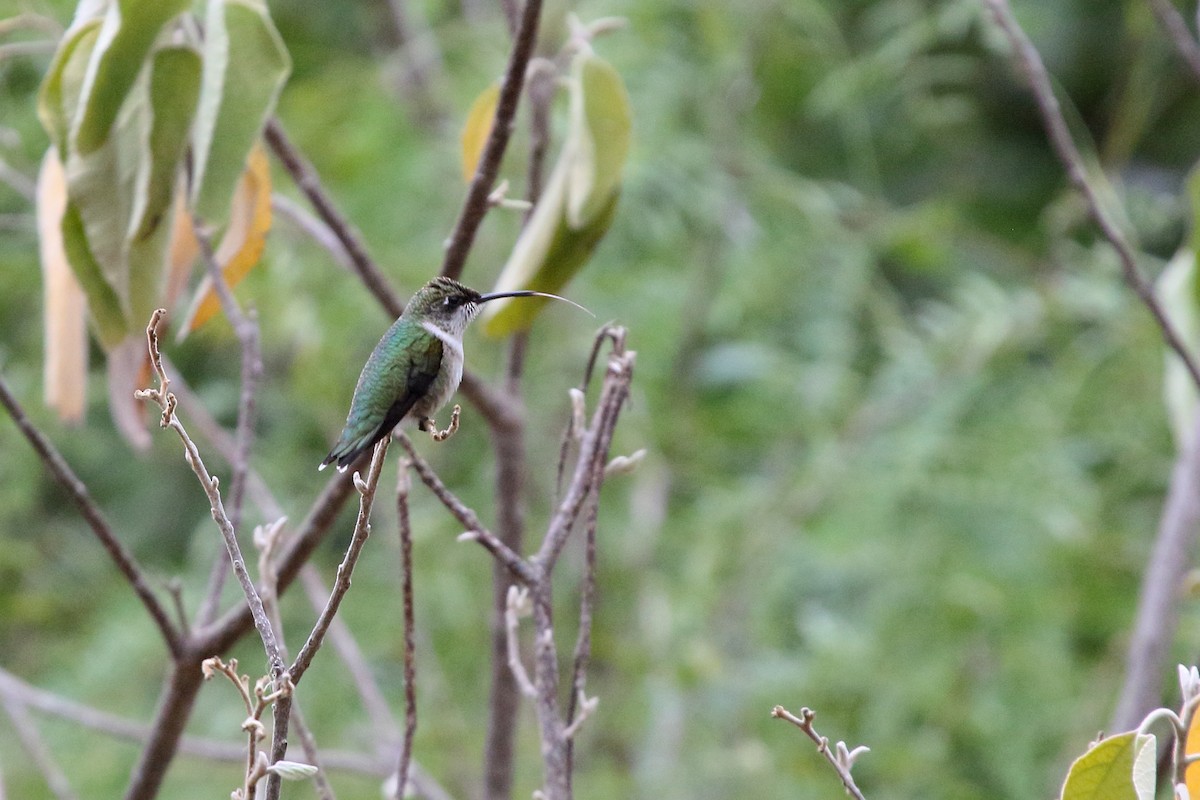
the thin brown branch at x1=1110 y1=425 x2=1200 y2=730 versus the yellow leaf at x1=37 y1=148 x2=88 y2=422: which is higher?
the yellow leaf at x1=37 y1=148 x2=88 y2=422

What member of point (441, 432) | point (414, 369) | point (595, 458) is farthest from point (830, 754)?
point (414, 369)

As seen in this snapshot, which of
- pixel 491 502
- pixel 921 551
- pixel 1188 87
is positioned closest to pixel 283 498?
pixel 491 502

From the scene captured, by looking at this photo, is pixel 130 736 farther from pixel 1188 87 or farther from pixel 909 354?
pixel 1188 87

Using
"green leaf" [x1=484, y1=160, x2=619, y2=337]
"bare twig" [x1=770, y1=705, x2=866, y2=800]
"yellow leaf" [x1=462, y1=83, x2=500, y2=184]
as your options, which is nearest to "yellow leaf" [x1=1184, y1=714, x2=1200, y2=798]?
"bare twig" [x1=770, y1=705, x2=866, y2=800]

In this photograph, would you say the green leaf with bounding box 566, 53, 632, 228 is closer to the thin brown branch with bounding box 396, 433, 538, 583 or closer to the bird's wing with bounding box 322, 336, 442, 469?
the bird's wing with bounding box 322, 336, 442, 469

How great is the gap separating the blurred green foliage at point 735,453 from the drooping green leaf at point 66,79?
914 mm

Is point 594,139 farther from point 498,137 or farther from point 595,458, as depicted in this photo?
point 595,458

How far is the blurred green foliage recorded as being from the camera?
2.62 meters

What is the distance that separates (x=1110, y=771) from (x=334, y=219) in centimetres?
95

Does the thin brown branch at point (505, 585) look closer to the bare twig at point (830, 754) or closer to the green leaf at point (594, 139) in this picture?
the green leaf at point (594, 139)

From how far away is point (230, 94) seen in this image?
1.31 m

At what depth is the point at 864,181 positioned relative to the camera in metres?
4.11

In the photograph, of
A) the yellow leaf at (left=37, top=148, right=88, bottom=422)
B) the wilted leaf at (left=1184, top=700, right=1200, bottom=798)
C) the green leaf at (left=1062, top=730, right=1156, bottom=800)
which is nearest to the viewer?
the green leaf at (left=1062, top=730, right=1156, bottom=800)

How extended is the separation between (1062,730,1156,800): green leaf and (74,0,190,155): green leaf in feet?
3.42
